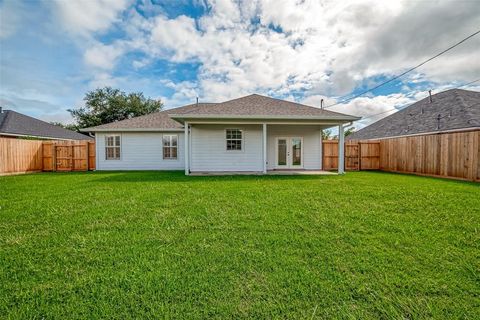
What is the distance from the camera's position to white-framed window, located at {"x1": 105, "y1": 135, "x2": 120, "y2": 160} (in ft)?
46.5

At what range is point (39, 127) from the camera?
18.5 m

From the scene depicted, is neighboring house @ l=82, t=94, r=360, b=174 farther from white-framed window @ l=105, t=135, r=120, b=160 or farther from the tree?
the tree

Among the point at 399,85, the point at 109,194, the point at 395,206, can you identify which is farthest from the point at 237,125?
the point at 399,85

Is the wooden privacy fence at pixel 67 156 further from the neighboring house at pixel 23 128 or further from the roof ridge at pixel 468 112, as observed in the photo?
the roof ridge at pixel 468 112

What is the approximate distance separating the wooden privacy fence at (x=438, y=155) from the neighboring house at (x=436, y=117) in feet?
7.26

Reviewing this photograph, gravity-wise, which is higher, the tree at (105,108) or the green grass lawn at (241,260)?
the tree at (105,108)

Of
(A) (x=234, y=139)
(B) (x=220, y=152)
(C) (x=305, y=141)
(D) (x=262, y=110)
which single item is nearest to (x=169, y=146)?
(B) (x=220, y=152)

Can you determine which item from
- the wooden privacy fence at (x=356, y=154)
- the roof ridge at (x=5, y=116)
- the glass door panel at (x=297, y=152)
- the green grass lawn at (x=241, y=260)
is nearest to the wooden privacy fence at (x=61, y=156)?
the roof ridge at (x=5, y=116)

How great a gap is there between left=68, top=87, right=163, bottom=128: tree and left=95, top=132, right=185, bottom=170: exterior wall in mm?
19219

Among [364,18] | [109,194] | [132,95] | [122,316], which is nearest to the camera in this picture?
[122,316]

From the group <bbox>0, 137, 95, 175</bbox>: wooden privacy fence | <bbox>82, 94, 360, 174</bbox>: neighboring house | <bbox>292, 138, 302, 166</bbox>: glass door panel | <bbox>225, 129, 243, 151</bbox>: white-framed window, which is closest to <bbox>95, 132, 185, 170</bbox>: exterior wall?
<bbox>82, 94, 360, 174</bbox>: neighboring house

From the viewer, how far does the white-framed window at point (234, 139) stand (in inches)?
478

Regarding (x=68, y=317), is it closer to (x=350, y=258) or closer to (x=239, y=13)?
(x=350, y=258)

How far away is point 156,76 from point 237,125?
29.0 feet
